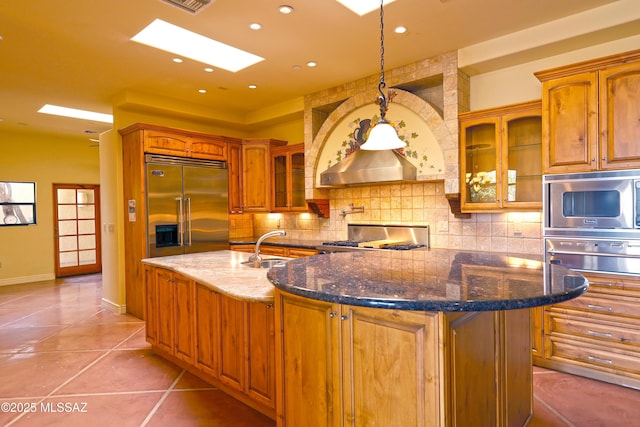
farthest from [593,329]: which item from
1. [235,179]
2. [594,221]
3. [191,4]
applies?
[235,179]

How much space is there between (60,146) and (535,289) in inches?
337

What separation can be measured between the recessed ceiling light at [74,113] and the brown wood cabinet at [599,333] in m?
6.52

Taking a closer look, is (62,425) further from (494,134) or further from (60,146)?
(60,146)

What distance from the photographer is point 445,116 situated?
12.2ft

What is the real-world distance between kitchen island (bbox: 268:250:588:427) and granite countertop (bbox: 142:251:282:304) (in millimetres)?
221

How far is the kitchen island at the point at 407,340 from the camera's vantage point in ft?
4.32

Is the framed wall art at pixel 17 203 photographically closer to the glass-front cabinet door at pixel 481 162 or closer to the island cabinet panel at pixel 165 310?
the island cabinet panel at pixel 165 310

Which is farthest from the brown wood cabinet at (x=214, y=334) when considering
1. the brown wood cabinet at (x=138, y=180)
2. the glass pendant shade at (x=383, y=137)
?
the brown wood cabinet at (x=138, y=180)

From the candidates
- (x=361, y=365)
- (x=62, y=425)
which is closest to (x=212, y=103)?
(x=62, y=425)

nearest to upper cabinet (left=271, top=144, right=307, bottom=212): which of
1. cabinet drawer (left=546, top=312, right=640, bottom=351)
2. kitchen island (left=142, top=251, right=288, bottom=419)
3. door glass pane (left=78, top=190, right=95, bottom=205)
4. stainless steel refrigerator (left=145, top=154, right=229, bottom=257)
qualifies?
stainless steel refrigerator (left=145, top=154, right=229, bottom=257)

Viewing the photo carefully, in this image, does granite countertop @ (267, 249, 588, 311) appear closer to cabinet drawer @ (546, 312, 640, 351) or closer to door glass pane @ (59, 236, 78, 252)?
cabinet drawer @ (546, 312, 640, 351)

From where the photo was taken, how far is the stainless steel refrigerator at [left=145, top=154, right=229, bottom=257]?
4516 millimetres

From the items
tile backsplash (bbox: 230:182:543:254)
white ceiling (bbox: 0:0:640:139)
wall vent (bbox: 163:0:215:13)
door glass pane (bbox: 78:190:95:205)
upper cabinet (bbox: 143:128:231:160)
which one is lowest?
tile backsplash (bbox: 230:182:543:254)

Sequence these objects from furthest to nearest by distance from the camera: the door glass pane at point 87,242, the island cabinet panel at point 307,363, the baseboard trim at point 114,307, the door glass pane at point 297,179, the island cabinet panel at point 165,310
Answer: the door glass pane at point 87,242 → the door glass pane at point 297,179 → the baseboard trim at point 114,307 → the island cabinet panel at point 165,310 → the island cabinet panel at point 307,363
